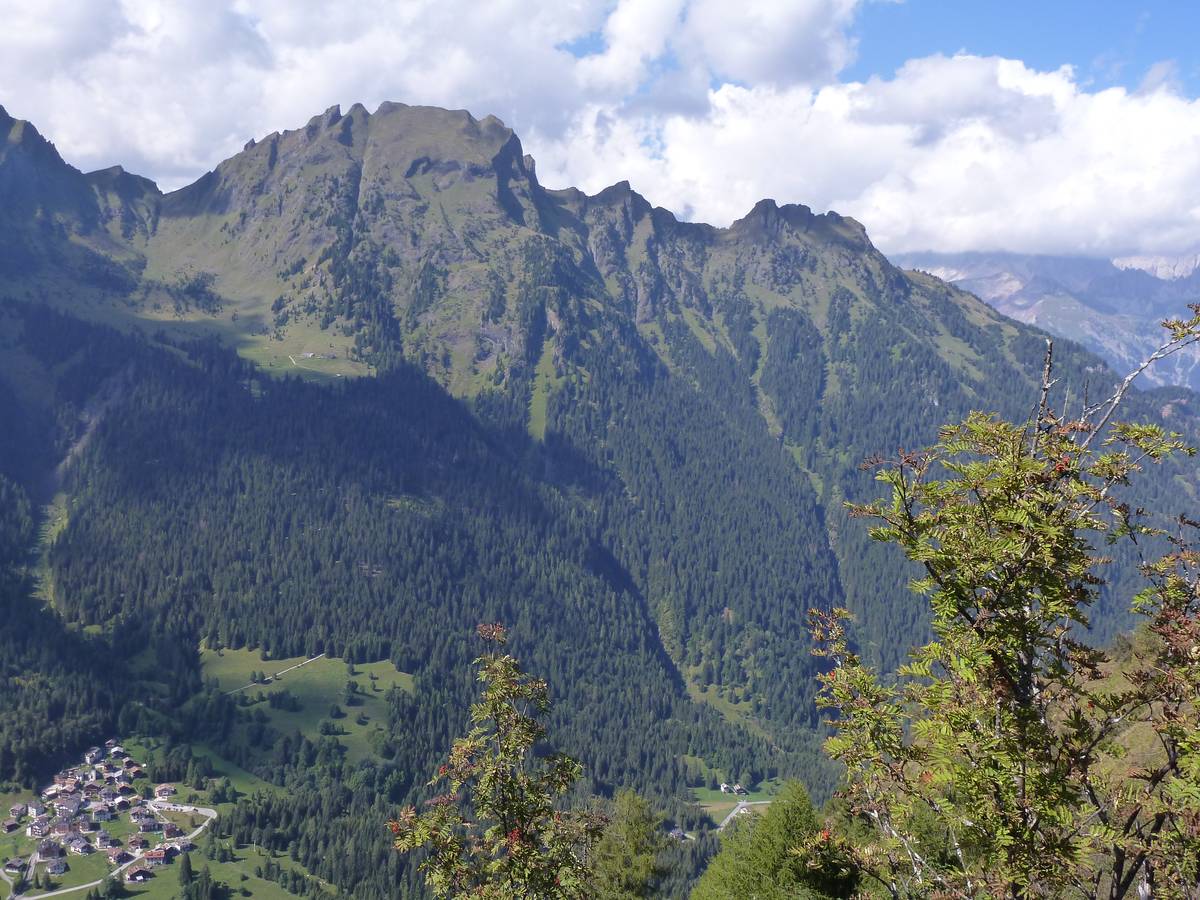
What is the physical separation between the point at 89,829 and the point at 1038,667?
218 m

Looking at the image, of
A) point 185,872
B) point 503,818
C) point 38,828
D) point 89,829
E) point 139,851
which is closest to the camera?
point 503,818

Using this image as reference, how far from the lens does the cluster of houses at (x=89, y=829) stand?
16888 cm

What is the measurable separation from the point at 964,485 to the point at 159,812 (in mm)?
225019

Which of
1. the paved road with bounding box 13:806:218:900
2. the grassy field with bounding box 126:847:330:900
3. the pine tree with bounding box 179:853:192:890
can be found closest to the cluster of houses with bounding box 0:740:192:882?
the paved road with bounding box 13:806:218:900

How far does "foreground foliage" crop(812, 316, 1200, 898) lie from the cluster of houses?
195677 mm

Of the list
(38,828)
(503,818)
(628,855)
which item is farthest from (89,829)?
(503,818)

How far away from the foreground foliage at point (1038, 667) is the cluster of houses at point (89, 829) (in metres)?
196

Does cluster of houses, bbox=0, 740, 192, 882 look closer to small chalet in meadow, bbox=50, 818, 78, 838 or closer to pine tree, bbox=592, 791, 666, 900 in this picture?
small chalet in meadow, bbox=50, 818, 78, 838

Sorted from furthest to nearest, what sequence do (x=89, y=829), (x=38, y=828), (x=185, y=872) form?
(x=89, y=829) → (x=38, y=828) → (x=185, y=872)

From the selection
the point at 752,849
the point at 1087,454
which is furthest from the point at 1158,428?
the point at 752,849

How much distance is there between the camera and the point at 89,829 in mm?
180500

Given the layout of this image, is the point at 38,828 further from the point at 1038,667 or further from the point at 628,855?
the point at 1038,667

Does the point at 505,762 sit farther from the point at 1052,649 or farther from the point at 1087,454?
the point at 1087,454

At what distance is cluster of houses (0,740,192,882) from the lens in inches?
6649
